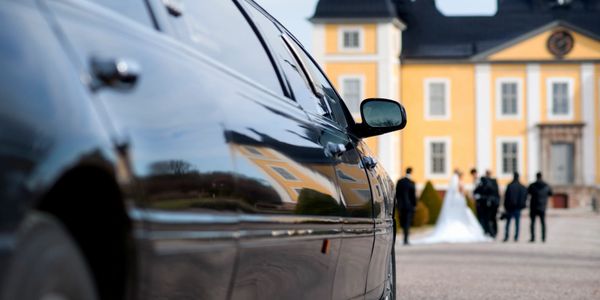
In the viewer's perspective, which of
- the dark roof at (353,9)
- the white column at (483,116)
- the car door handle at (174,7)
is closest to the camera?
the car door handle at (174,7)

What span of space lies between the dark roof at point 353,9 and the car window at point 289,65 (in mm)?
53938

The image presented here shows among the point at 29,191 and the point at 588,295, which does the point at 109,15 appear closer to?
the point at 29,191

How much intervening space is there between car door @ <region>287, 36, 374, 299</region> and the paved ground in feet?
20.0

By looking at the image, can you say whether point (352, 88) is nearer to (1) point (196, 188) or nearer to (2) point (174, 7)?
(2) point (174, 7)

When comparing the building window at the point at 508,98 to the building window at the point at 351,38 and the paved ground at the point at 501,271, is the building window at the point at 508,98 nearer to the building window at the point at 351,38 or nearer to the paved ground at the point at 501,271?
the building window at the point at 351,38

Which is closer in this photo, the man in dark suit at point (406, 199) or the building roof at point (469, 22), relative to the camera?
the man in dark suit at point (406, 199)

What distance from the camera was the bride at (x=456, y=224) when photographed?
88.0 feet

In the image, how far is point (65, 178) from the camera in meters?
1.85

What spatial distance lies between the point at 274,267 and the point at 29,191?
4.87 feet

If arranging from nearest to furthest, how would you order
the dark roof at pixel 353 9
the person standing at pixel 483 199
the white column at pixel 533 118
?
the person standing at pixel 483 199 → the dark roof at pixel 353 9 → the white column at pixel 533 118

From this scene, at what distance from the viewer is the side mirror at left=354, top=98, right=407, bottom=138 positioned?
5367 mm

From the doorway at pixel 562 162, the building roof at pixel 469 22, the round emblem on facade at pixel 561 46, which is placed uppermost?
the building roof at pixel 469 22

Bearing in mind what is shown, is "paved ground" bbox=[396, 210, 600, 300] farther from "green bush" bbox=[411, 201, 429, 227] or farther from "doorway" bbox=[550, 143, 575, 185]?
"doorway" bbox=[550, 143, 575, 185]

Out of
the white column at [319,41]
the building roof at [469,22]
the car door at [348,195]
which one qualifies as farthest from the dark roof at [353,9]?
the car door at [348,195]
